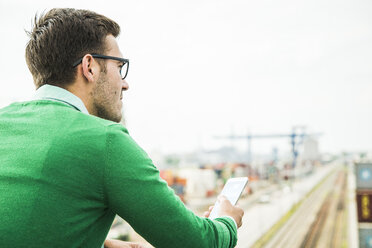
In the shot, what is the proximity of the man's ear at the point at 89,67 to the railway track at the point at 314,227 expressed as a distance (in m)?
32.0

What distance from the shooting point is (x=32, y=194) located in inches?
39.5

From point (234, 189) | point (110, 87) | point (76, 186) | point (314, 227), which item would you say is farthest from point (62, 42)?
point (314, 227)

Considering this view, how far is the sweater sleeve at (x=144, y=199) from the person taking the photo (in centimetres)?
102

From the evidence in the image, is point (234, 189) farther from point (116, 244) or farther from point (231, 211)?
point (116, 244)

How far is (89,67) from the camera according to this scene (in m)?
1.29

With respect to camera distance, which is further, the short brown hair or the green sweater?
the short brown hair

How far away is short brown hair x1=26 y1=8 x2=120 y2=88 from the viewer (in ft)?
4.12

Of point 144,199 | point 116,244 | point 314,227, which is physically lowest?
point 314,227

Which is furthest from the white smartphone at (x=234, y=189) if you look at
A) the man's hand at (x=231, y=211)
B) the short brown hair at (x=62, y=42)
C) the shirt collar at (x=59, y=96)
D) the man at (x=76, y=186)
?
the short brown hair at (x=62, y=42)

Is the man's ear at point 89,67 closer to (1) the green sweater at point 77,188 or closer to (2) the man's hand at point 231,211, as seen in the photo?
(1) the green sweater at point 77,188

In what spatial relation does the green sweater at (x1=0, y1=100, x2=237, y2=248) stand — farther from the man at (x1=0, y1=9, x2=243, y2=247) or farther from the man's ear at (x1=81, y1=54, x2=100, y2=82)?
the man's ear at (x1=81, y1=54, x2=100, y2=82)

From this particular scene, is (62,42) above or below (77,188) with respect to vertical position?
above

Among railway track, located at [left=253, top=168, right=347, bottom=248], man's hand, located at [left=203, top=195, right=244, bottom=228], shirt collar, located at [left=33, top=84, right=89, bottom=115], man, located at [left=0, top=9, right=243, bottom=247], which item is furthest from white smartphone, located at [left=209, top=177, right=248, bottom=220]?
railway track, located at [left=253, top=168, right=347, bottom=248]

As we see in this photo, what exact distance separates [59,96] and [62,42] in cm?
19
